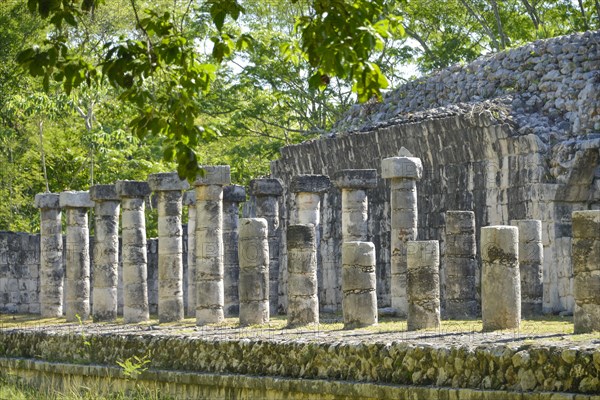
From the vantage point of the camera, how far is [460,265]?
18344 millimetres

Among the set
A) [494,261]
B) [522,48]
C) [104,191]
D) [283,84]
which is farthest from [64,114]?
[494,261]

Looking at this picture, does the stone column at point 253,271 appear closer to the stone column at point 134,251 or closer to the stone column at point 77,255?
the stone column at point 134,251

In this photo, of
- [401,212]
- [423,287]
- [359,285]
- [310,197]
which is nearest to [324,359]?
[423,287]

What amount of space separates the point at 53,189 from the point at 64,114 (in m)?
2.29

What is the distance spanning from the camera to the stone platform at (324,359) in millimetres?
12414


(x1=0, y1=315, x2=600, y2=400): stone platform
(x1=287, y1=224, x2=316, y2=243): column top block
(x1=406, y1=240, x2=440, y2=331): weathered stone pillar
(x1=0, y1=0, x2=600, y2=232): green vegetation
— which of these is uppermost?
(x1=0, y1=0, x2=600, y2=232): green vegetation

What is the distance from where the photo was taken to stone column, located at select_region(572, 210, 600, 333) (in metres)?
14.8

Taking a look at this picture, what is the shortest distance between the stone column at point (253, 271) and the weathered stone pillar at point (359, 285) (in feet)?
6.31

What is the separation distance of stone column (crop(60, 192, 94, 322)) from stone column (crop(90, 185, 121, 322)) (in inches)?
49.1

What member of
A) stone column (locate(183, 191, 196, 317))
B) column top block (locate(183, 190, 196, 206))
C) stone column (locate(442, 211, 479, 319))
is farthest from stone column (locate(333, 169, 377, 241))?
column top block (locate(183, 190, 196, 206))

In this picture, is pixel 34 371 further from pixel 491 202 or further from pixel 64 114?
pixel 64 114

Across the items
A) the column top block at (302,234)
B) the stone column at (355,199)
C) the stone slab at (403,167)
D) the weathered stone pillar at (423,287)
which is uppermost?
the stone slab at (403,167)

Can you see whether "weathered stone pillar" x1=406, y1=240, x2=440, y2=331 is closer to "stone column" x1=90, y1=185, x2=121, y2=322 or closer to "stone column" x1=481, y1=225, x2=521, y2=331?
"stone column" x1=481, y1=225, x2=521, y2=331

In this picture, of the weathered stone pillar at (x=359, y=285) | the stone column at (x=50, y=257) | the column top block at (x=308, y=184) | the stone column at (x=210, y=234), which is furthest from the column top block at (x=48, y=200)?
the weathered stone pillar at (x=359, y=285)
